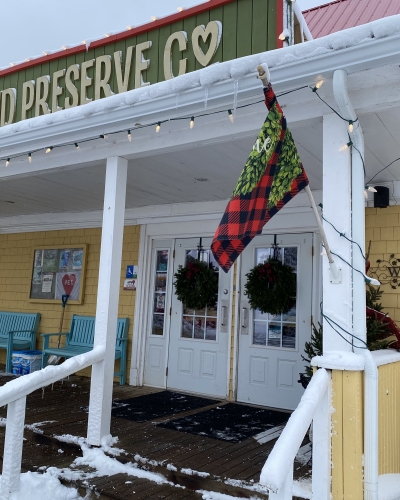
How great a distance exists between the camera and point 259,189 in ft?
7.13

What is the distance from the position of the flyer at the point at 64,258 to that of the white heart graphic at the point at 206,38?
14.4 feet

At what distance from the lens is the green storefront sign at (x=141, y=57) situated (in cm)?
326

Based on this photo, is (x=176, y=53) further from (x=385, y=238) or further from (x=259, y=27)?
(x=385, y=238)

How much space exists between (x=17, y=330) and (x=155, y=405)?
9.93ft

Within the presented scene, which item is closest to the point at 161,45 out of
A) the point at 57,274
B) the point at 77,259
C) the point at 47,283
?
the point at 77,259

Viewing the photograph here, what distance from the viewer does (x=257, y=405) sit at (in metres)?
5.14

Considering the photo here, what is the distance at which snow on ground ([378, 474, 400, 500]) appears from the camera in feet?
8.54

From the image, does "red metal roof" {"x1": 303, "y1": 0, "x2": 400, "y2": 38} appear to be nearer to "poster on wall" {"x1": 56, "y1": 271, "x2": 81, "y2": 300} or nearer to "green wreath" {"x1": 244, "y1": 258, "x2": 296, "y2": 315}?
"green wreath" {"x1": 244, "y1": 258, "x2": 296, "y2": 315}

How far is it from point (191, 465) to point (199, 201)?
332 centimetres

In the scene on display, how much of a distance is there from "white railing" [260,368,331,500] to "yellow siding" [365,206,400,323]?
80.4 inches

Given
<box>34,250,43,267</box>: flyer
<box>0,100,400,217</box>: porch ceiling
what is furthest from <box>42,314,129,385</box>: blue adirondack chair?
<box>0,100,400,217</box>: porch ceiling

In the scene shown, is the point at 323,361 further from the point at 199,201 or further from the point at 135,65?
the point at 199,201

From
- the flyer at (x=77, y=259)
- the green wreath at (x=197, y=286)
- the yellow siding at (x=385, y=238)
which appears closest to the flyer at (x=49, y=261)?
the flyer at (x=77, y=259)

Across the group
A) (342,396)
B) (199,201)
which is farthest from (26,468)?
(199,201)
